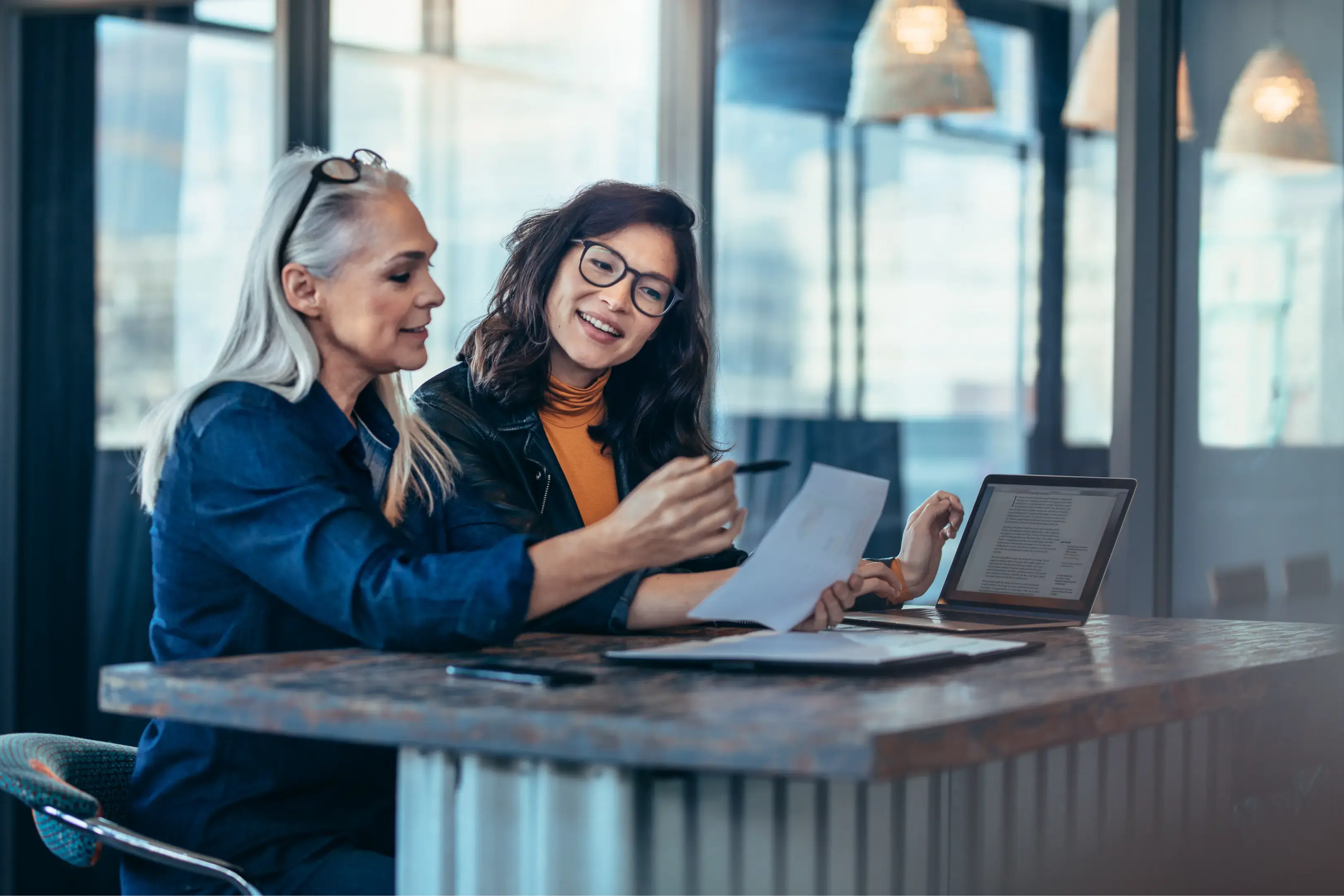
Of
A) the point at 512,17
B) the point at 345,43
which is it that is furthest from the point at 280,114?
A: the point at 512,17

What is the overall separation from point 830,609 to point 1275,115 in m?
1.89

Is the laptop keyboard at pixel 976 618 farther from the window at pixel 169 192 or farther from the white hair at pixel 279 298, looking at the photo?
the window at pixel 169 192

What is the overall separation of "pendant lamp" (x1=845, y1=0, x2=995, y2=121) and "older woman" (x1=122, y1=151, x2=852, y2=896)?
6.45 ft

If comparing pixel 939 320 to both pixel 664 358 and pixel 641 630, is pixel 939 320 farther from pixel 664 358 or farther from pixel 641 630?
pixel 641 630

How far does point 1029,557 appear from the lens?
6.94 ft

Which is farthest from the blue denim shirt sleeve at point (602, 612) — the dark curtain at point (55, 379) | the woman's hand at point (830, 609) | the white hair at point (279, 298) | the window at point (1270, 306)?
the dark curtain at point (55, 379)

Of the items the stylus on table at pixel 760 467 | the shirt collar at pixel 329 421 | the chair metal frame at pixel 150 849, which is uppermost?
the shirt collar at pixel 329 421

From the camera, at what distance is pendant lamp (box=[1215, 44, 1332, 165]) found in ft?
9.84

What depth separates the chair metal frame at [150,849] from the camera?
5.04ft

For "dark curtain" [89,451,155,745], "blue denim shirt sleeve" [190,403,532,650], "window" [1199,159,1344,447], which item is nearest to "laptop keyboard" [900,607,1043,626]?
"blue denim shirt sleeve" [190,403,532,650]

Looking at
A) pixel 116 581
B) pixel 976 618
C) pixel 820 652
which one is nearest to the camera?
pixel 820 652

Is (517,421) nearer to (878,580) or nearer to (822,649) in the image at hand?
(878,580)

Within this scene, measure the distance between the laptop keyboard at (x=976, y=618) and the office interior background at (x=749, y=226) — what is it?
119cm

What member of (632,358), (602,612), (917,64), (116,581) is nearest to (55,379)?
(116,581)
